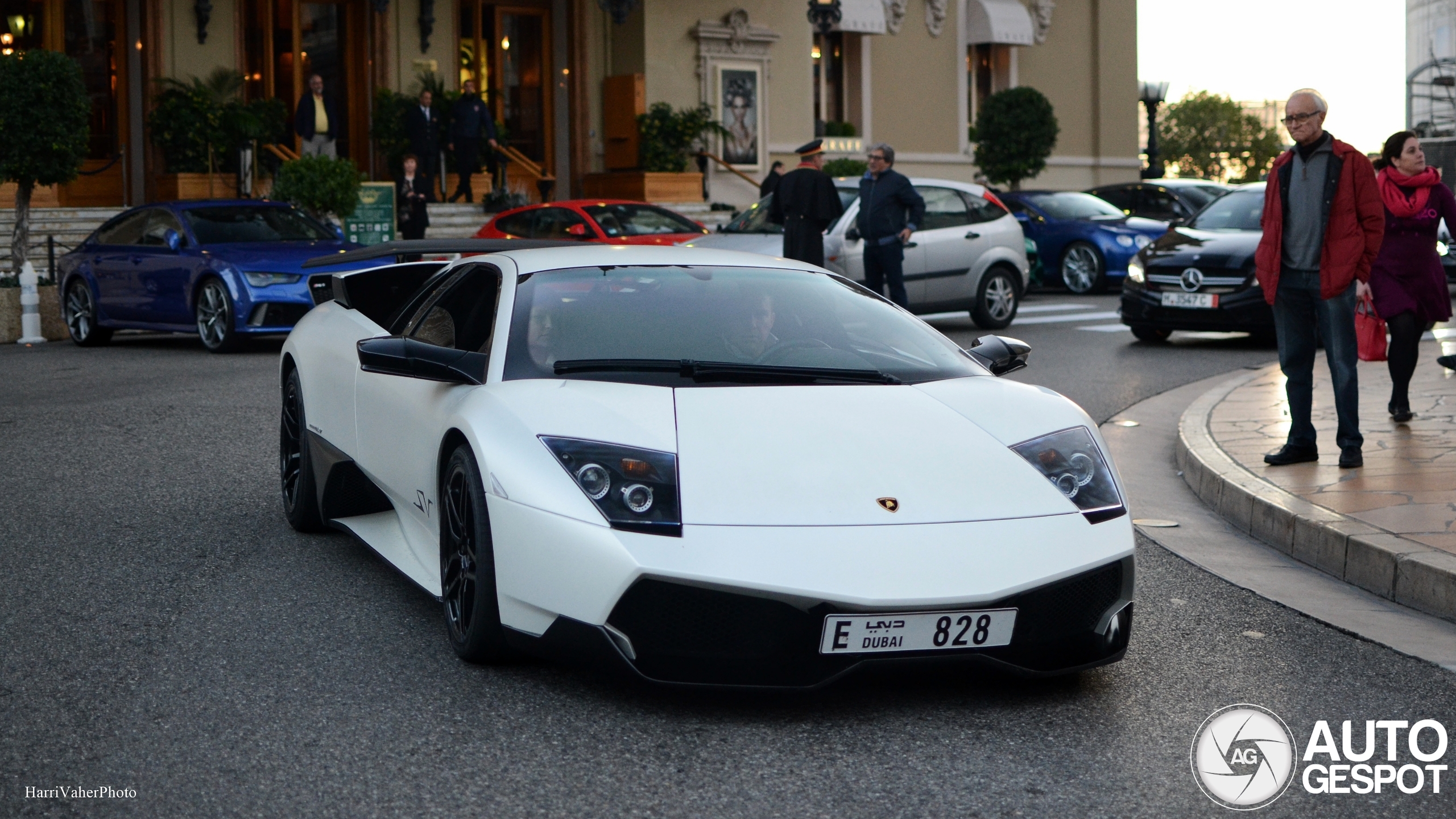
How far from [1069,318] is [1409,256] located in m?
9.02

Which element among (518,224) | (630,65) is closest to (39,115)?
(518,224)

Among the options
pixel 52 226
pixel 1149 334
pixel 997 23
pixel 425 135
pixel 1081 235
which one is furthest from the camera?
pixel 997 23

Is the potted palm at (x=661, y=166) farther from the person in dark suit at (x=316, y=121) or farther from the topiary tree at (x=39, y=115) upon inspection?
the topiary tree at (x=39, y=115)

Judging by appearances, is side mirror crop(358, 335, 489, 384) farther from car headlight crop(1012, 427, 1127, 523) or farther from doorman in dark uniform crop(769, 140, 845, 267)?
doorman in dark uniform crop(769, 140, 845, 267)

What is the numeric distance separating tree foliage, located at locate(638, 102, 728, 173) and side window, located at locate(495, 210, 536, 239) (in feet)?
32.5

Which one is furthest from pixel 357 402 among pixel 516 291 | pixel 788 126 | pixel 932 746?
pixel 788 126

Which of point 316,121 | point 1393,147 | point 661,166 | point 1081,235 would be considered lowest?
point 1081,235

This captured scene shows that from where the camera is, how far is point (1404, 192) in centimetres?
868

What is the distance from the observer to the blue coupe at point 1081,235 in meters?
21.3

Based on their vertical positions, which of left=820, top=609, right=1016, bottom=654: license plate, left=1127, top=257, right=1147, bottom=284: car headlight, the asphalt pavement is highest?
left=1127, top=257, right=1147, bottom=284: car headlight

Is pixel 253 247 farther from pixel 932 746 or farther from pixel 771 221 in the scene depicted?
pixel 932 746

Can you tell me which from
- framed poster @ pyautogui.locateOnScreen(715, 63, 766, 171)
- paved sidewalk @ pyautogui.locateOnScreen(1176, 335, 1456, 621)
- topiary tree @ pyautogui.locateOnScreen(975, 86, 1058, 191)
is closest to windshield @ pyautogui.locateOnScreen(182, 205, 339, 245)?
paved sidewalk @ pyautogui.locateOnScreen(1176, 335, 1456, 621)

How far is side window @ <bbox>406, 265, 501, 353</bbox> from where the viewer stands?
511 centimetres

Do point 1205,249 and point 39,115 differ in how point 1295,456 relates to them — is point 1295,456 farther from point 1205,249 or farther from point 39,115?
point 39,115
